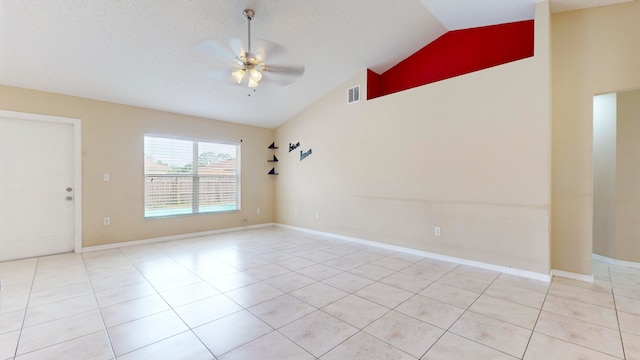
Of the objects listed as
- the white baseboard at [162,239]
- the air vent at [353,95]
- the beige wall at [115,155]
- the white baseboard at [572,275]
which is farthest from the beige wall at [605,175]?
the beige wall at [115,155]

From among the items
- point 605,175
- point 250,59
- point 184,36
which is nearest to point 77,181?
point 184,36

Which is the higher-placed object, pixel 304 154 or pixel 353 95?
pixel 353 95

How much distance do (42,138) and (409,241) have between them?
6.04m

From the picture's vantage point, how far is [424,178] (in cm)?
420

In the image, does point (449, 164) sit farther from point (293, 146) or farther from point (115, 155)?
point (115, 155)

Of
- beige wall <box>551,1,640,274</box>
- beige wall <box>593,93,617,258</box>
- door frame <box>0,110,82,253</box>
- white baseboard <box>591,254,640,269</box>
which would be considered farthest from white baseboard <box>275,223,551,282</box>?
door frame <box>0,110,82,253</box>

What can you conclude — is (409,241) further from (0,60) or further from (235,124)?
(0,60)

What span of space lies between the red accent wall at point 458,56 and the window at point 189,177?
3584 millimetres

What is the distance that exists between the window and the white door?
3.69ft

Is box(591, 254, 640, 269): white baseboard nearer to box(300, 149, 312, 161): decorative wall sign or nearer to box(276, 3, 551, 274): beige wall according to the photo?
box(276, 3, 551, 274): beige wall

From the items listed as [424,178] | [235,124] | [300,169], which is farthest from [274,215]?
[424,178]

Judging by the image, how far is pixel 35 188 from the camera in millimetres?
4125

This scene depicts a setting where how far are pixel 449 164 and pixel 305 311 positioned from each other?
291 cm

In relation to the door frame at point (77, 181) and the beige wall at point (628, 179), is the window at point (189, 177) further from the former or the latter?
the beige wall at point (628, 179)
